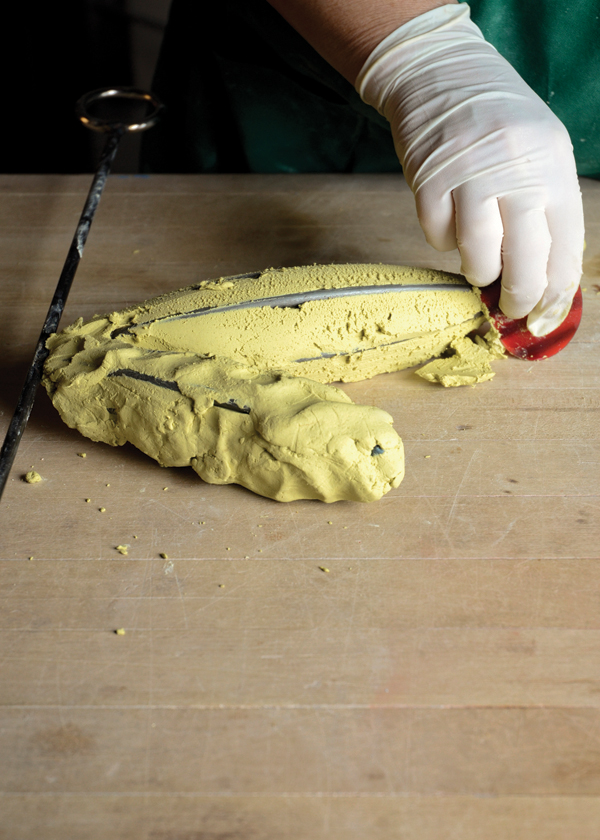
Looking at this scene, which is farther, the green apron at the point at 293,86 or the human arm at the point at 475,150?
the green apron at the point at 293,86

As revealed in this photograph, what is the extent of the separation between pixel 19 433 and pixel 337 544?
570 millimetres

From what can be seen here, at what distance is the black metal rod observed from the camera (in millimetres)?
1144

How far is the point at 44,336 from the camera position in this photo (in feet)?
4.37

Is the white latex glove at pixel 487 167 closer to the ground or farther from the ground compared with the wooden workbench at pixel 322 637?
farther from the ground

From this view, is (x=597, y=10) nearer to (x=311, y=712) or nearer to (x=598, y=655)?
(x=598, y=655)

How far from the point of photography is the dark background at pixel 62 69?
3064mm

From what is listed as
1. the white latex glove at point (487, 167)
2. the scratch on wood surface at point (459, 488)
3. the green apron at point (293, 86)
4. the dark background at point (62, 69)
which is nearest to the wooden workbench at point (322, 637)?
the scratch on wood surface at point (459, 488)

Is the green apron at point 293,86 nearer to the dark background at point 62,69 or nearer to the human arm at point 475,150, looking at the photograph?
the human arm at point 475,150

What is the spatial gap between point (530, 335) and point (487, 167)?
0.35 m

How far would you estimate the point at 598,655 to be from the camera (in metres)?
0.98

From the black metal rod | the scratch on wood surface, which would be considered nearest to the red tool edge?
the scratch on wood surface

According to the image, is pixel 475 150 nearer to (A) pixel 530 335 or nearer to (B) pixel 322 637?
(A) pixel 530 335

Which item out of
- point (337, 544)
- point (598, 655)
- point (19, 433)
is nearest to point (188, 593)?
point (337, 544)

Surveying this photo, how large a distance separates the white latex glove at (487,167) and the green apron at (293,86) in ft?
1.19
